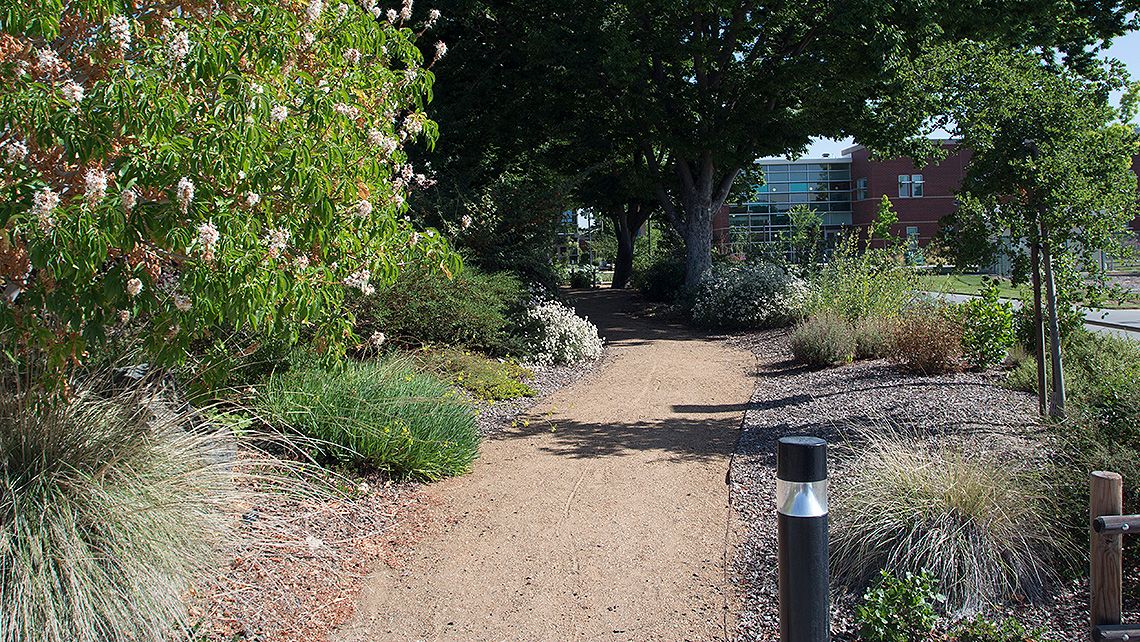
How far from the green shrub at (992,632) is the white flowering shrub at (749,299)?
13.5m

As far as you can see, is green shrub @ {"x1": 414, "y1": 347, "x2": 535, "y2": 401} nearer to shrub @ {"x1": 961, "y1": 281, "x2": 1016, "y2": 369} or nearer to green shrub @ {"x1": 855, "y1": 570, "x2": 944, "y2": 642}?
shrub @ {"x1": 961, "y1": 281, "x2": 1016, "y2": 369}

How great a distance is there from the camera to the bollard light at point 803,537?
9.74 feet

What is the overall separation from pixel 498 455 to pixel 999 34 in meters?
12.1

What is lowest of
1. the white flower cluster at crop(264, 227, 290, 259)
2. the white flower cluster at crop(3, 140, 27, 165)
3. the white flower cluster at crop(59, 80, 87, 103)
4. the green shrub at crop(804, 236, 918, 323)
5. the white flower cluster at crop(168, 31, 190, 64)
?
the green shrub at crop(804, 236, 918, 323)

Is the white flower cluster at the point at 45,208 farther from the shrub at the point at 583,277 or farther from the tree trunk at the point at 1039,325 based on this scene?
the shrub at the point at 583,277

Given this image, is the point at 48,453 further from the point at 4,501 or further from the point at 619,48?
the point at 619,48

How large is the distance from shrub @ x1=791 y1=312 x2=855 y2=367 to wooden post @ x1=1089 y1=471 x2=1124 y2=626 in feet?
27.6

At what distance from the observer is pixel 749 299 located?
18.2 m

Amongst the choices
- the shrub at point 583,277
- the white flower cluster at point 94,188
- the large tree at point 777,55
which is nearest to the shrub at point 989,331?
the large tree at point 777,55

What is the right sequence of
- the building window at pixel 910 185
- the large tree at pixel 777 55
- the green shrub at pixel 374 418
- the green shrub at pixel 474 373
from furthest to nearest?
the building window at pixel 910 185
the large tree at pixel 777 55
the green shrub at pixel 474 373
the green shrub at pixel 374 418

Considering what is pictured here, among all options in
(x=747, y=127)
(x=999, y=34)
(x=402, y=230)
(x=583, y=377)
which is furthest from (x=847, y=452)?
(x=747, y=127)

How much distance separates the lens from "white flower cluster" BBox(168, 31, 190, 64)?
397 centimetres

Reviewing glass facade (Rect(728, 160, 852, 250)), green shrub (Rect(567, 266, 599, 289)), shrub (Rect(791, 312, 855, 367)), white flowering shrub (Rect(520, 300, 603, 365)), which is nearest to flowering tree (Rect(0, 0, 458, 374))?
white flowering shrub (Rect(520, 300, 603, 365))

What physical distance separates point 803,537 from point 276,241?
257 cm
